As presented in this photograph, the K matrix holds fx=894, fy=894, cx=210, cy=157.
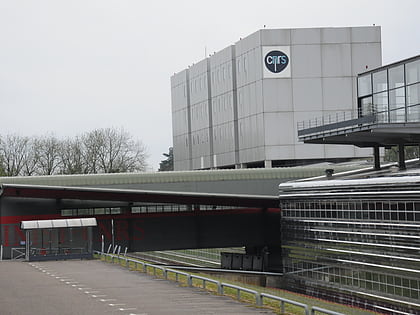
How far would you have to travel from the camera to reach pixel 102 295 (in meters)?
25.1

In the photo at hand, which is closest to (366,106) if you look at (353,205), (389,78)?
(389,78)

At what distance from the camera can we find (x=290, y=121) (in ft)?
247

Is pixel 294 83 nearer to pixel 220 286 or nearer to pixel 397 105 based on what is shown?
pixel 397 105

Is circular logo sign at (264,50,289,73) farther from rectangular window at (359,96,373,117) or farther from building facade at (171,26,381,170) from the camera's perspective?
rectangular window at (359,96,373,117)

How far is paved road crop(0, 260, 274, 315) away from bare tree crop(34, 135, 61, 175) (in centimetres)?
6140

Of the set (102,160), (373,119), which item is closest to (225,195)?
(373,119)

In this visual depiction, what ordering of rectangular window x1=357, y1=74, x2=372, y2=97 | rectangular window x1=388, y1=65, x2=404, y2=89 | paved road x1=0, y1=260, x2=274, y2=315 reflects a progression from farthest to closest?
rectangular window x1=357, y1=74, x2=372, y2=97
rectangular window x1=388, y1=65, x2=404, y2=89
paved road x1=0, y1=260, x2=274, y2=315

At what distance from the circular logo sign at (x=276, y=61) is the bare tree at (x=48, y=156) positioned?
1238 inches

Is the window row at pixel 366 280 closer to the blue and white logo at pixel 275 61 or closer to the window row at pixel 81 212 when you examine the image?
the window row at pixel 81 212

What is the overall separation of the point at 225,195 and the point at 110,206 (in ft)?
30.2

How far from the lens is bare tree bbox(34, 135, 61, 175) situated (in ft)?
315

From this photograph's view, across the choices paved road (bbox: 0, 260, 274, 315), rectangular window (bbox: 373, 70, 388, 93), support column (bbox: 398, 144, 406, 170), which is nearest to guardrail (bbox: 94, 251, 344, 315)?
paved road (bbox: 0, 260, 274, 315)

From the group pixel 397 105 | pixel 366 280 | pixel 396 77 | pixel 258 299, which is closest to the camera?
pixel 258 299

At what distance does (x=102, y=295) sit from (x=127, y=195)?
108 ft
